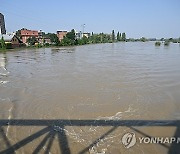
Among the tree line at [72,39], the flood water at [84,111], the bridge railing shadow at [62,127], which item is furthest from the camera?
the tree line at [72,39]

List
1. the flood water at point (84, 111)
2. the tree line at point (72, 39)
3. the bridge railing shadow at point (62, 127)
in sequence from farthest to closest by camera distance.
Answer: the tree line at point (72, 39), the flood water at point (84, 111), the bridge railing shadow at point (62, 127)

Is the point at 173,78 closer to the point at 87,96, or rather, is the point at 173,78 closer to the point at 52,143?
the point at 87,96

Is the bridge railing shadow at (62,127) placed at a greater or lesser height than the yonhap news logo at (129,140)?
greater

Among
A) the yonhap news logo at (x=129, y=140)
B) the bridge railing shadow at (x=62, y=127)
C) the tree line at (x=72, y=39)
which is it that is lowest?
the yonhap news logo at (x=129, y=140)

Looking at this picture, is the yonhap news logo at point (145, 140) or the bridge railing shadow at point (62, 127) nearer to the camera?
the bridge railing shadow at point (62, 127)

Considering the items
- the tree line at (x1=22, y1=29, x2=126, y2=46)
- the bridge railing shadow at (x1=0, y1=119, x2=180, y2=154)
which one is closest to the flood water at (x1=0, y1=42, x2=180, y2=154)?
the bridge railing shadow at (x1=0, y1=119, x2=180, y2=154)

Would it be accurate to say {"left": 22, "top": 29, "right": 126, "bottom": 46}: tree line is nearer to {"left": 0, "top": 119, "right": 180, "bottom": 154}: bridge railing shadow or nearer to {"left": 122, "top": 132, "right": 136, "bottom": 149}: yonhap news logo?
{"left": 0, "top": 119, "right": 180, "bottom": 154}: bridge railing shadow

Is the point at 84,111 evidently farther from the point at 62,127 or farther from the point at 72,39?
the point at 72,39

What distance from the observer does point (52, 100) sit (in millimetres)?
7641

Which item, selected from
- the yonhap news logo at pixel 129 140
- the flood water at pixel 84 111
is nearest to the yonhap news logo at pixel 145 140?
the yonhap news logo at pixel 129 140

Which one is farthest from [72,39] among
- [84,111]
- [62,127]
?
[62,127]

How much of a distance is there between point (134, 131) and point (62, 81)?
6.65 metres

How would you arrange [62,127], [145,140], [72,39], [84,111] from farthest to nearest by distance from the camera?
[72,39] < [84,111] < [62,127] < [145,140]

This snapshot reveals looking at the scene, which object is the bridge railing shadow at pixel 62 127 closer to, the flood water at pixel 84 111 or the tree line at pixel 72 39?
the flood water at pixel 84 111
